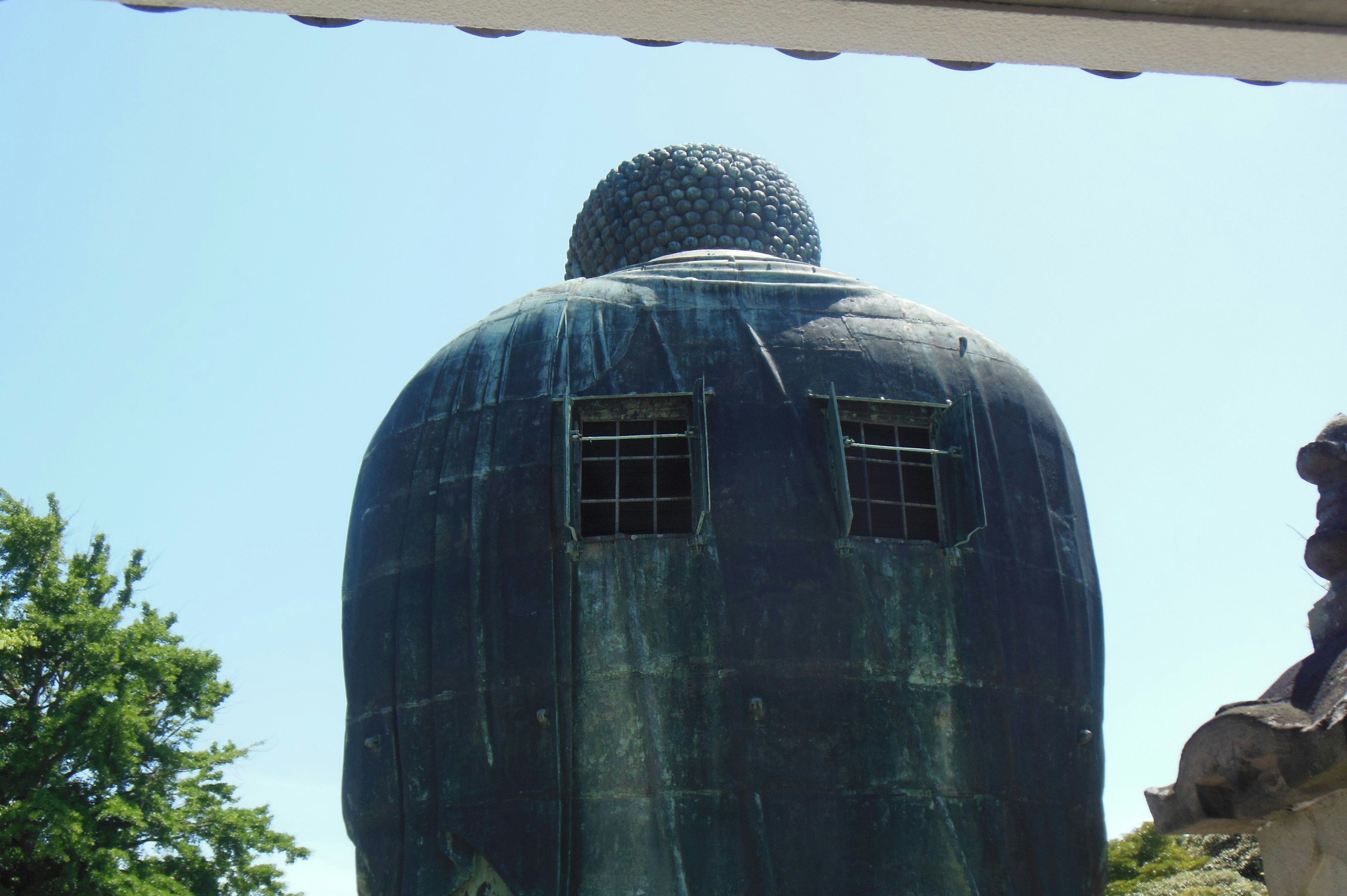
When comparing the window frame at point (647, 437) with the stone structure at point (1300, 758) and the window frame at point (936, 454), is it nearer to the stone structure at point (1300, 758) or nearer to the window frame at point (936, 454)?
the window frame at point (936, 454)

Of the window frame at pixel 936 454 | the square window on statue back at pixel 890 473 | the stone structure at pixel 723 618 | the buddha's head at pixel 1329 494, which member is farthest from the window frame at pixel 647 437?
the buddha's head at pixel 1329 494

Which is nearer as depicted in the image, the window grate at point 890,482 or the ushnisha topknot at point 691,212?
the window grate at point 890,482

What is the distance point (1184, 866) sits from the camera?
26.3m

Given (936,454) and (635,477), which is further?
(936,454)

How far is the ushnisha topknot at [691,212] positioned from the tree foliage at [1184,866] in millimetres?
11934

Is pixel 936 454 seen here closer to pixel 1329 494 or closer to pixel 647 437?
pixel 647 437

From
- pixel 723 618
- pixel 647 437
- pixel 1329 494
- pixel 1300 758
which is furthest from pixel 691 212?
pixel 1300 758

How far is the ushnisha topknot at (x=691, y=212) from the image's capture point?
20172 mm

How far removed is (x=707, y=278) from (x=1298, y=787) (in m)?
10.9

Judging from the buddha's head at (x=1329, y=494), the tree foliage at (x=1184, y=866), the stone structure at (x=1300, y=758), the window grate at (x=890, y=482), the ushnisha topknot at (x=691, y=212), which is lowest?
the stone structure at (x=1300, y=758)

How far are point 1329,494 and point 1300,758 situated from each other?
149cm

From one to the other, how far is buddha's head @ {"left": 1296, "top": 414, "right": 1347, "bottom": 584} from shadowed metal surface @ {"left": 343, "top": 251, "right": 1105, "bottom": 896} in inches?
278

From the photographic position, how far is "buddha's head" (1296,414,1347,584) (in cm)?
595

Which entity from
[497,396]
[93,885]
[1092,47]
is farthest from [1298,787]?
[93,885]
